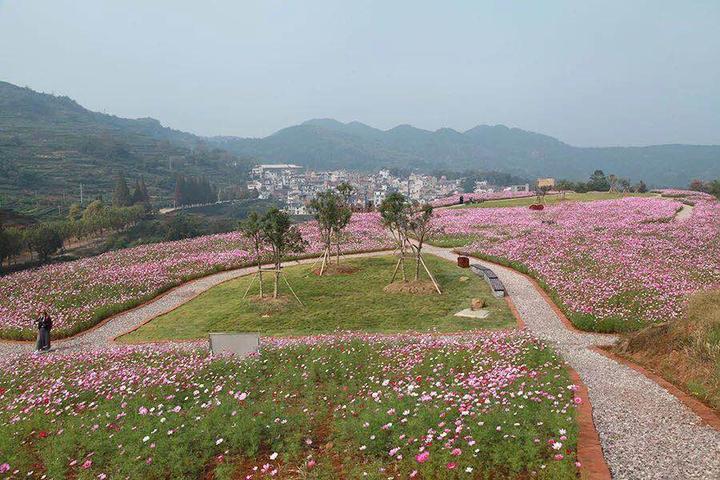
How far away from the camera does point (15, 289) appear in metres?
32.7

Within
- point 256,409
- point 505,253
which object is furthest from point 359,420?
point 505,253

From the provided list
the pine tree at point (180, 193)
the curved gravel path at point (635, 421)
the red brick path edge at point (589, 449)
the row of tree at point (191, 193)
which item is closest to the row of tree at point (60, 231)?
the curved gravel path at point (635, 421)

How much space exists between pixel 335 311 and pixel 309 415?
12.6m

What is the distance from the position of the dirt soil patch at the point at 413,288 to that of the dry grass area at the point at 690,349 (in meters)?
11.5

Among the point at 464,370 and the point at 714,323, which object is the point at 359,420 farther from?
the point at 714,323

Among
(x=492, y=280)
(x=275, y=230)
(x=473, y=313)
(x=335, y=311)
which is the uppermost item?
(x=275, y=230)

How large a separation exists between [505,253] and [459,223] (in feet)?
51.7

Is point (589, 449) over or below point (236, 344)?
over

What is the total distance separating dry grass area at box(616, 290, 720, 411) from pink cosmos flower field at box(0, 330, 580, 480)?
2.80 metres

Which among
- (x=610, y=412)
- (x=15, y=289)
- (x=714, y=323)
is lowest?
(x=15, y=289)

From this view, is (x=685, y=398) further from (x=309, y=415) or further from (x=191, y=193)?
(x=191, y=193)

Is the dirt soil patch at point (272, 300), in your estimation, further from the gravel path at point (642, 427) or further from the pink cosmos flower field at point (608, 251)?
the gravel path at point (642, 427)

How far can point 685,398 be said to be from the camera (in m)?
10.9

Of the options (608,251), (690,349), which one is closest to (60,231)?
(608,251)
